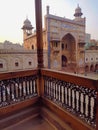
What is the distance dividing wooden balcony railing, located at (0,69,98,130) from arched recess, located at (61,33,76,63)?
51.3 feet

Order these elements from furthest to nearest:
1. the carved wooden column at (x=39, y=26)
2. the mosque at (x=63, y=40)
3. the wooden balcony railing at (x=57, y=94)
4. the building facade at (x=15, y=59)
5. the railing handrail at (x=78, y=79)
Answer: the mosque at (x=63, y=40)
the building facade at (x=15, y=59)
the carved wooden column at (x=39, y=26)
the wooden balcony railing at (x=57, y=94)
the railing handrail at (x=78, y=79)

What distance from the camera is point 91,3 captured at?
6.32 feet

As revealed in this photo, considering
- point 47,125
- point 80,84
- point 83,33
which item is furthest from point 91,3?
point 83,33

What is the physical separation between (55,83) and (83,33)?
17787mm

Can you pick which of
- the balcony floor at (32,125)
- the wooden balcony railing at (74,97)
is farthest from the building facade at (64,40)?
the balcony floor at (32,125)

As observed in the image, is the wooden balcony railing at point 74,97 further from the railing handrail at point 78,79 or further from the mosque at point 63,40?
the mosque at point 63,40

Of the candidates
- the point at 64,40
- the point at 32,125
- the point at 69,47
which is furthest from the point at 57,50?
the point at 32,125

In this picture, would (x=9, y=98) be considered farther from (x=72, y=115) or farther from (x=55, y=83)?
(x=72, y=115)

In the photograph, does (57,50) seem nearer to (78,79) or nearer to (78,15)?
(78,15)

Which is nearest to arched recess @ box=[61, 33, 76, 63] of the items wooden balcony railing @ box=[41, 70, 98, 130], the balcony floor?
wooden balcony railing @ box=[41, 70, 98, 130]

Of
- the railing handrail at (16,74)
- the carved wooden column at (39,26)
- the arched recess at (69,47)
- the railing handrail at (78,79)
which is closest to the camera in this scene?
the railing handrail at (78,79)

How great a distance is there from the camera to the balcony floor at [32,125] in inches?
71.1

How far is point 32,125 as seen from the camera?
1.88m

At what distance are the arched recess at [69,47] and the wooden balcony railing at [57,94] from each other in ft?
51.3
